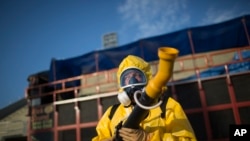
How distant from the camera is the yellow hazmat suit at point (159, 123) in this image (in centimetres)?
188

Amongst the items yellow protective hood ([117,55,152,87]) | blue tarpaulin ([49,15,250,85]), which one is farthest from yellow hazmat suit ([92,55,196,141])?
blue tarpaulin ([49,15,250,85])

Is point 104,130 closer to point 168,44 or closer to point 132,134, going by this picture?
point 132,134

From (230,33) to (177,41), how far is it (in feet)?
6.18

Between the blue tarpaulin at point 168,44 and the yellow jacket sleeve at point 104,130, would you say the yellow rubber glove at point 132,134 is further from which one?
the blue tarpaulin at point 168,44

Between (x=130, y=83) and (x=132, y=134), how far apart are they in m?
0.55

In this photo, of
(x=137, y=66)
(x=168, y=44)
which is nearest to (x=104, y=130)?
(x=137, y=66)

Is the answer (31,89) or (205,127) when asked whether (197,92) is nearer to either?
(205,127)

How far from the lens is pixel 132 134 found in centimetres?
179

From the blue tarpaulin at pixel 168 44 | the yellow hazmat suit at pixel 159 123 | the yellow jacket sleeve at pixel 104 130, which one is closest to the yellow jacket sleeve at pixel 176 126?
the yellow hazmat suit at pixel 159 123

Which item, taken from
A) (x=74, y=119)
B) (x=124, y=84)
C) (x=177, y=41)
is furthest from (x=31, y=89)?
(x=124, y=84)

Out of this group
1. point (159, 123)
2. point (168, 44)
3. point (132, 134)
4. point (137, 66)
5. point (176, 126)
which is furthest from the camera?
point (168, 44)

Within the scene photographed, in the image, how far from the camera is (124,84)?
88.4 inches

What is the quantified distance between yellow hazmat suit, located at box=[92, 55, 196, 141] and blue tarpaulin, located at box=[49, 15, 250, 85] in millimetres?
4921

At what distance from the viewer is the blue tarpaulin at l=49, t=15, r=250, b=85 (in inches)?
295
